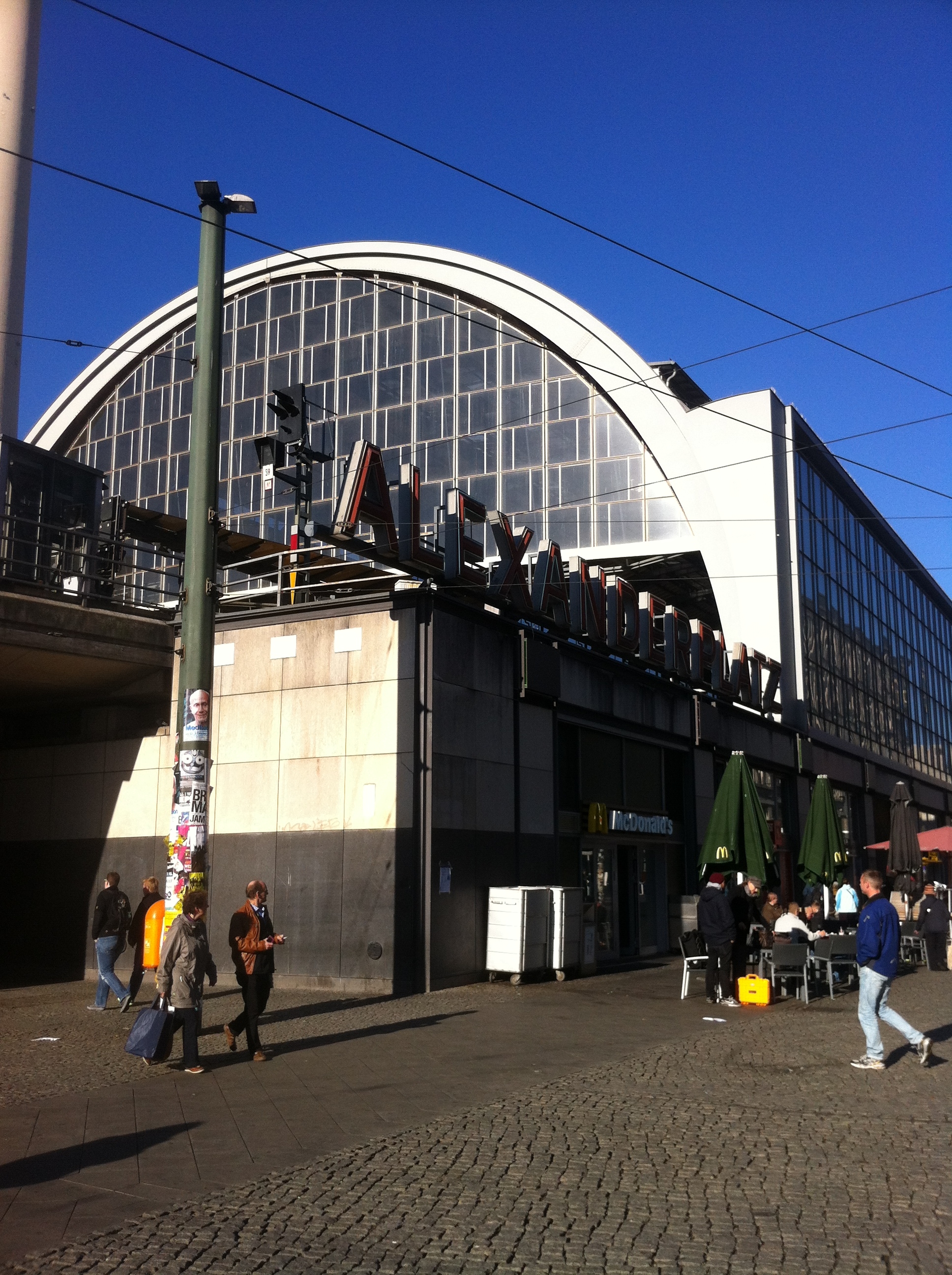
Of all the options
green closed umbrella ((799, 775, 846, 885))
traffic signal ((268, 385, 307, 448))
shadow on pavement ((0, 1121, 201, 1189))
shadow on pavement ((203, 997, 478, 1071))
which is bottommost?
shadow on pavement ((203, 997, 478, 1071))

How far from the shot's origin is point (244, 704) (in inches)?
723

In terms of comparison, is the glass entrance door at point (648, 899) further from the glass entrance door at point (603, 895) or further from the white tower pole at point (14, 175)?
the white tower pole at point (14, 175)

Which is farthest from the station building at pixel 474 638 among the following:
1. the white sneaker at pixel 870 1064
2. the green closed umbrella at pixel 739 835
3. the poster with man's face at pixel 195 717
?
the white sneaker at pixel 870 1064

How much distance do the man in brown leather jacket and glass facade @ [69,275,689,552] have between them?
87.0 ft

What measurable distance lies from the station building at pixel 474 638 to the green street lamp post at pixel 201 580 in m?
4.35

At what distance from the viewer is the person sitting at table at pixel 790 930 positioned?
1656cm

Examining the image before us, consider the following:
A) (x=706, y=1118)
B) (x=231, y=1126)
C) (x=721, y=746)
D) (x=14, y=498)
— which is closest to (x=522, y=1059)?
(x=706, y=1118)

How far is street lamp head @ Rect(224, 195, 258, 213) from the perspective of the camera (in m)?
12.7

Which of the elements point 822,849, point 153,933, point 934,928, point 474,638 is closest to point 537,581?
point 474,638

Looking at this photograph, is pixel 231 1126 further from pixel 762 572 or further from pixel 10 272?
pixel 762 572

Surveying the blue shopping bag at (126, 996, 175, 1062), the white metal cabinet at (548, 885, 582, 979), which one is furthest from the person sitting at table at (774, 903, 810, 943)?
the blue shopping bag at (126, 996, 175, 1062)

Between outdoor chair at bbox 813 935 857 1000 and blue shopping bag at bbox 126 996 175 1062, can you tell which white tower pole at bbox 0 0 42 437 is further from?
outdoor chair at bbox 813 935 857 1000

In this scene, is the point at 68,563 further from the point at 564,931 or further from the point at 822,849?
the point at 822,849

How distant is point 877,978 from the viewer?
1048cm
